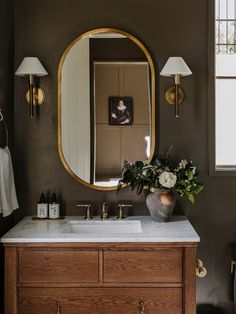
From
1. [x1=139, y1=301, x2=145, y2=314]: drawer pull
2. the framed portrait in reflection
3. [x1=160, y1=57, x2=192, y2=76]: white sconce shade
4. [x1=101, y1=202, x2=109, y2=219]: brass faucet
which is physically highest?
[x1=160, y1=57, x2=192, y2=76]: white sconce shade

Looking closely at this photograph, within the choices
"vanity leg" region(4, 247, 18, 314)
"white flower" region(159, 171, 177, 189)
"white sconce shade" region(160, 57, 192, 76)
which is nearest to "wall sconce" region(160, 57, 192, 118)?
"white sconce shade" region(160, 57, 192, 76)

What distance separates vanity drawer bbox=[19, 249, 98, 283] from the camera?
2502 mm

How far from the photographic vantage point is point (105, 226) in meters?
2.91

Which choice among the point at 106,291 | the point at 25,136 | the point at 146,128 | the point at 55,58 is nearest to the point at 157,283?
the point at 106,291

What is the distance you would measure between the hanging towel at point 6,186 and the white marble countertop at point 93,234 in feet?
0.43

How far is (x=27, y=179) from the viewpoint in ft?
10.3

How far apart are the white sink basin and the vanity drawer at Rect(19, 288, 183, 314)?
1.57 ft

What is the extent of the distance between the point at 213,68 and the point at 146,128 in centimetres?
60

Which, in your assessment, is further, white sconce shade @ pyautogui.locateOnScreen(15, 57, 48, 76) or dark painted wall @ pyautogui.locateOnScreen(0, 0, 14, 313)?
white sconce shade @ pyautogui.locateOnScreen(15, 57, 48, 76)

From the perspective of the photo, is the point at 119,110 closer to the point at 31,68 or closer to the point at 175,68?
the point at 175,68

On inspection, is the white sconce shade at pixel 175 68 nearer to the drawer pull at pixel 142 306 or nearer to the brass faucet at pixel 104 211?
the brass faucet at pixel 104 211

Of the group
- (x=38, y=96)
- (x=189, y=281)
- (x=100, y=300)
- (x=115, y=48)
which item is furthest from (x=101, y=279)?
(x=115, y=48)

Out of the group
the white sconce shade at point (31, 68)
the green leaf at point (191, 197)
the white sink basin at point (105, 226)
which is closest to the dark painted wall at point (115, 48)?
the white sconce shade at point (31, 68)

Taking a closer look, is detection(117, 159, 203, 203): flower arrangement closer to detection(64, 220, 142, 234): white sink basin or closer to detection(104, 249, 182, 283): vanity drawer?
detection(64, 220, 142, 234): white sink basin
